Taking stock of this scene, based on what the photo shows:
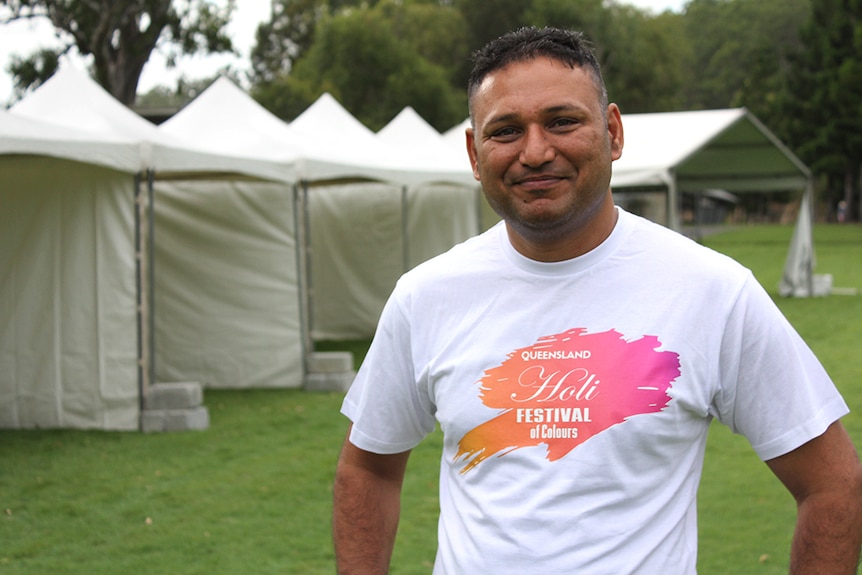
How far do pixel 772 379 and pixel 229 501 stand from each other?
5.59 metres

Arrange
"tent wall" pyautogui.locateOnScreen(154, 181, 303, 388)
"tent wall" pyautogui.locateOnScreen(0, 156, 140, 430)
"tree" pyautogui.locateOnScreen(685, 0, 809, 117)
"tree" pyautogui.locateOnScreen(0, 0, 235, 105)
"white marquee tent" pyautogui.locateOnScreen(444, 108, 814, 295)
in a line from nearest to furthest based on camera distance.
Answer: "tent wall" pyautogui.locateOnScreen(0, 156, 140, 430) < "tent wall" pyautogui.locateOnScreen(154, 181, 303, 388) < "white marquee tent" pyautogui.locateOnScreen(444, 108, 814, 295) < "tree" pyautogui.locateOnScreen(0, 0, 235, 105) < "tree" pyautogui.locateOnScreen(685, 0, 809, 117)

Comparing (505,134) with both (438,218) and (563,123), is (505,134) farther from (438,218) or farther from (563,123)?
(438,218)

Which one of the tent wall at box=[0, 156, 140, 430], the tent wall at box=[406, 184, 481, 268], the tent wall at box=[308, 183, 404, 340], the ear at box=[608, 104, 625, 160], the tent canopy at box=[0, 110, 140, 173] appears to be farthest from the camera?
the tent wall at box=[406, 184, 481, 268]

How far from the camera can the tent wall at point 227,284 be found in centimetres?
1159

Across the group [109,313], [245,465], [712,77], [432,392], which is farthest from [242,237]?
[712,77]

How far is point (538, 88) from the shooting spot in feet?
6.63

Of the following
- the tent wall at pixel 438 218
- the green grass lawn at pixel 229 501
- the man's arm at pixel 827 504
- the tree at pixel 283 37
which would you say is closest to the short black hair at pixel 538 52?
the man's arm at pixel 827 504

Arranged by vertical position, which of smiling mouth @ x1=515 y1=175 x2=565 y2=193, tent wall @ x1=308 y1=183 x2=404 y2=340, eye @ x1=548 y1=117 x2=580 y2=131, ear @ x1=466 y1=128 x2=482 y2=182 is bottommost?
tent wall @ x1=308 y1=183 x2=404 y2=340

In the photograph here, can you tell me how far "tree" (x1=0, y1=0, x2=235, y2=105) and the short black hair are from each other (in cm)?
3208

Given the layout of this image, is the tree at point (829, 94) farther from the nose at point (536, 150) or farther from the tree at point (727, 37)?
the nose at point (536, 150)

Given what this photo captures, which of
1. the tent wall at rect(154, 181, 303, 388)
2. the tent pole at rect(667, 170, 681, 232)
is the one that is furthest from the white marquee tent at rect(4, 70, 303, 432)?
the tent pole at rect(667, 170, 681, 232)

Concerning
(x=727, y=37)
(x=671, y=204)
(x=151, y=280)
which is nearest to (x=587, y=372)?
(x=151, y=280)

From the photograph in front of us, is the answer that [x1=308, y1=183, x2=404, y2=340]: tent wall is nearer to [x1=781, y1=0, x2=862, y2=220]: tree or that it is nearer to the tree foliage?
the tree foliage

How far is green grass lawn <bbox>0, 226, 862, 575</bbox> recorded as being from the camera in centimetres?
579
